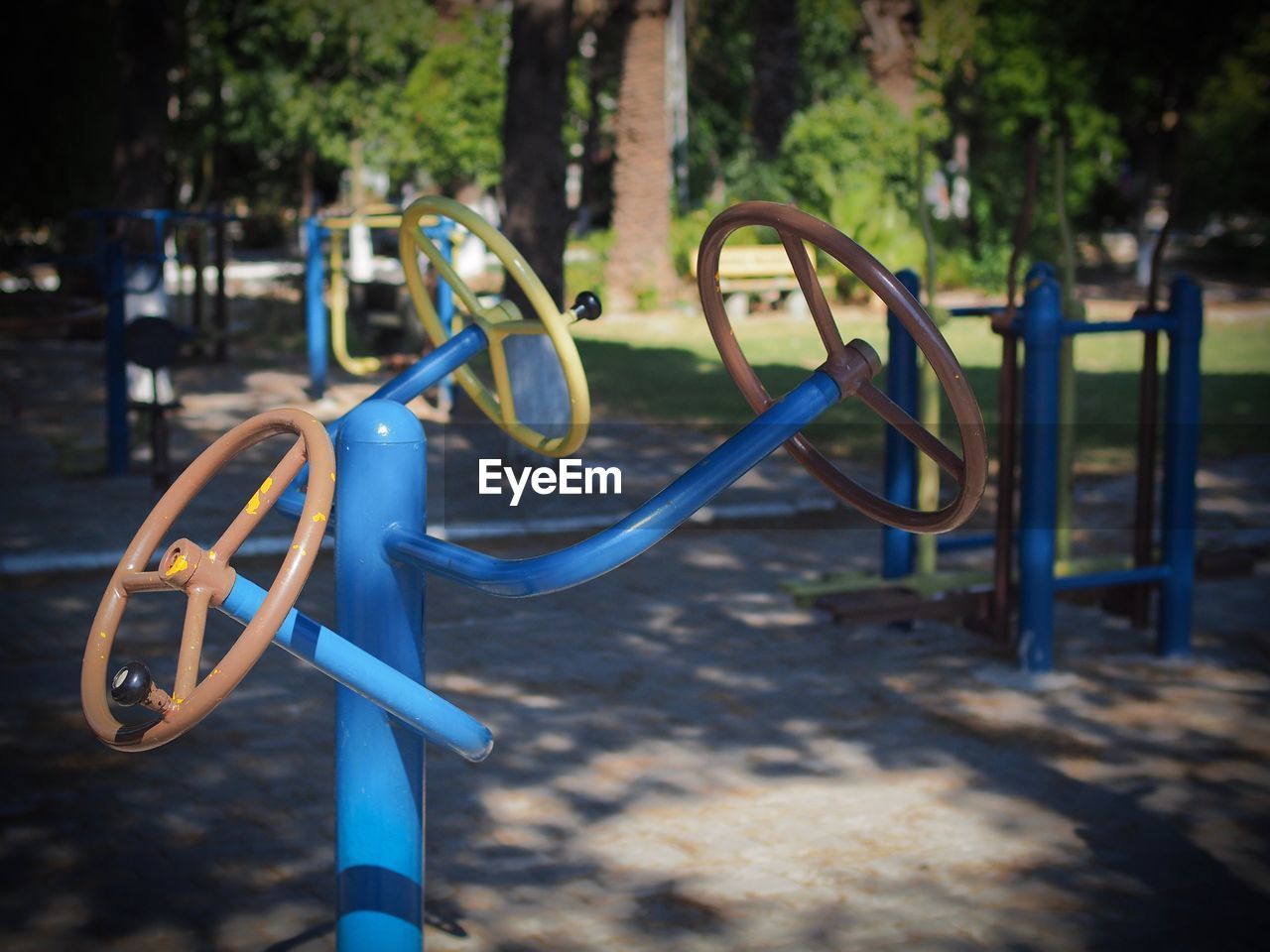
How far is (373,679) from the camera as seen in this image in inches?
72.6

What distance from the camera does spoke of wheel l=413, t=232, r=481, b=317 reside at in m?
2.91

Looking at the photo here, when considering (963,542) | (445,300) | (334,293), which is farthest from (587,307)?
(334,293)

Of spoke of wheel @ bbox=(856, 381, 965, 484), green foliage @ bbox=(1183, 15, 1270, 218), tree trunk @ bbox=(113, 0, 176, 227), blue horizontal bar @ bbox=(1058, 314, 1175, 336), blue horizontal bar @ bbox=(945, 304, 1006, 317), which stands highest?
green foliage @ bbox=(1183, 15, 1270, 218)

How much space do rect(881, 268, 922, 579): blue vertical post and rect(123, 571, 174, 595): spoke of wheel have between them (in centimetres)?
369

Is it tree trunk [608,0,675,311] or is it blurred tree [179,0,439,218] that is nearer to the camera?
tree trunk [608,0,675,311]

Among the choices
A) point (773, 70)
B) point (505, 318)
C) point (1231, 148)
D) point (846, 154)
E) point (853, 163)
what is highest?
point (773, 70)

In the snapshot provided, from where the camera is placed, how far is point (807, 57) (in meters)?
40.2

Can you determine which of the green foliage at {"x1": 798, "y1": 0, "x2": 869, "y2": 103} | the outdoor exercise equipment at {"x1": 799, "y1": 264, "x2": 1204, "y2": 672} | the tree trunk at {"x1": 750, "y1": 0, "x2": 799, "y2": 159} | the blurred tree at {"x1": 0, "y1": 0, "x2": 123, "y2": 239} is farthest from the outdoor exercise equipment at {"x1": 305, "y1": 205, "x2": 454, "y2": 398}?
the green foliage at {"x1": 798, "y1": 0, "x2": 869, "y2": 103}

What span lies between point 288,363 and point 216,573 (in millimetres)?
13594

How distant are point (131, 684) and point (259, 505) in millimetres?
297

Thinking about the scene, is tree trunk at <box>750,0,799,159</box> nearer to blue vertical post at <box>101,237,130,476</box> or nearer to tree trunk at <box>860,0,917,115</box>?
tree trunk at <box>860,0,917,115</box>

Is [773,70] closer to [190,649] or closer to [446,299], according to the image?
[446,299]

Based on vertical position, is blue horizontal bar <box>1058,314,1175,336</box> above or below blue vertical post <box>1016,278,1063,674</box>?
above

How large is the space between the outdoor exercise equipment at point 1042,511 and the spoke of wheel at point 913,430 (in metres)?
2.95
